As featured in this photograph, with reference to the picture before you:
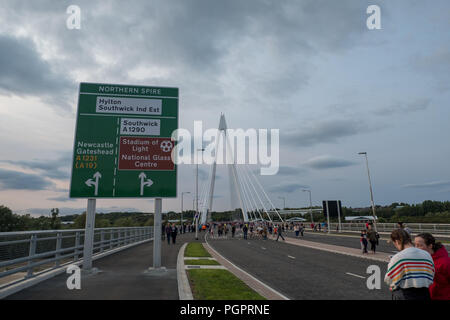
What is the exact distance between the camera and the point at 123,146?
11180mm

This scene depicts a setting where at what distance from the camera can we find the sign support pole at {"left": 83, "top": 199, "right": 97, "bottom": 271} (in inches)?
403

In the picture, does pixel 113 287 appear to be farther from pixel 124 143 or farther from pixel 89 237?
pixel 124 143

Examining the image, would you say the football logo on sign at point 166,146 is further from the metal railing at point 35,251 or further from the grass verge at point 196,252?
the grass verge at point 196,252

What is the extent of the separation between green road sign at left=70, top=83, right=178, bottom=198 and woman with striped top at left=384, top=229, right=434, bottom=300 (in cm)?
827

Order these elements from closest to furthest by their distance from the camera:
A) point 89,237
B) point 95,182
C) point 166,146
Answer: point 89,237 → point 95,182 → point 166,146

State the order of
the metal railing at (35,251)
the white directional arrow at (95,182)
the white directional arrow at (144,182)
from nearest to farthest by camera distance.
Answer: the metal railing at (35,251), the white directional arrow at (95,182), the white directional arrow at (144,182)

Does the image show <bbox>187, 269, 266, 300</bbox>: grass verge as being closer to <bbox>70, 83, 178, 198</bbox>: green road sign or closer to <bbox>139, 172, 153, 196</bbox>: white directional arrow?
<bbox>70, 83, 178, 198</bbox>: green road sign

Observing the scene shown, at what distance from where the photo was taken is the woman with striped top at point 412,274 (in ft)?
12.6

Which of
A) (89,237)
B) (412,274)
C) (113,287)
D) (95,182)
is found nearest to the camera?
(412,274)

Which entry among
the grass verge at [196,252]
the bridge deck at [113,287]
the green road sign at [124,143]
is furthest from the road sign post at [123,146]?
the grass verge at [196,252]

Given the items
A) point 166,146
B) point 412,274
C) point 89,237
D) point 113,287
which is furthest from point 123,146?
point 412,274

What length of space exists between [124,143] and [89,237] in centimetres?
361
